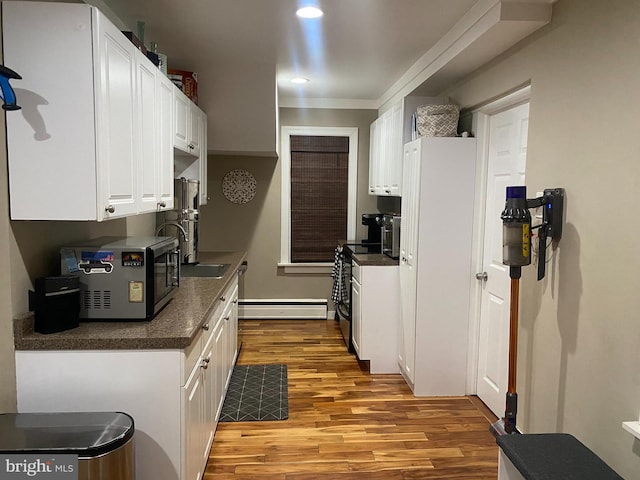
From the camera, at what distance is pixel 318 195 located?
5.48 meters

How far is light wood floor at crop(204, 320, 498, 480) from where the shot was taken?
256 centimetres

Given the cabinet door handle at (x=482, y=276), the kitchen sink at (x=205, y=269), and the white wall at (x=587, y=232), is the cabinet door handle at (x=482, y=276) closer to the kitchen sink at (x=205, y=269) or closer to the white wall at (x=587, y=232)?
the white wall at (x=587, y=232)

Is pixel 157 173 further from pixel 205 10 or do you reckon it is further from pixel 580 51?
pixel 580 51

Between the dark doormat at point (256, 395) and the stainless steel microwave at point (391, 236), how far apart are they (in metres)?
1.37

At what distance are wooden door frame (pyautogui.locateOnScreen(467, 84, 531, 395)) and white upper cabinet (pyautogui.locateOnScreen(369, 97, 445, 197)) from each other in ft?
1.93

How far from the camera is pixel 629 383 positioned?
178 centimetres

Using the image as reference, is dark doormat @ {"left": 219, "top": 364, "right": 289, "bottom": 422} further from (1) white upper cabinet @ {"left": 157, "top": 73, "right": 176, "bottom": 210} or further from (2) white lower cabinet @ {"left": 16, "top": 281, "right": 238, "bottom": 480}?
(1) white upper cabinet @ {"left": 157, "top": 73, "right": 176, "bottom": 210}

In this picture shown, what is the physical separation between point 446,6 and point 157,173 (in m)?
1.84

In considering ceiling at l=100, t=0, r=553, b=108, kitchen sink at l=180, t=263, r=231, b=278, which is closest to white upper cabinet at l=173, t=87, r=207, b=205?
ceiling at l=100, t=0, r=553, b=108

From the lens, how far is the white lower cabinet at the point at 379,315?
3904 millimetres

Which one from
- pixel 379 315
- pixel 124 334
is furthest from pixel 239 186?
pixel 124 334

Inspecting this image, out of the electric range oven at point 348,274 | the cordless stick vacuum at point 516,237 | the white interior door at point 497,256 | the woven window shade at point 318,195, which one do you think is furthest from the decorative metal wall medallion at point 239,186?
the cordless stick vacuum at point 516,237

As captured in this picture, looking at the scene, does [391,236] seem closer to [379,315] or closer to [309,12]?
[379,315]

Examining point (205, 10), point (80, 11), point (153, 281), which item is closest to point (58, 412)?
point (153, 281)
